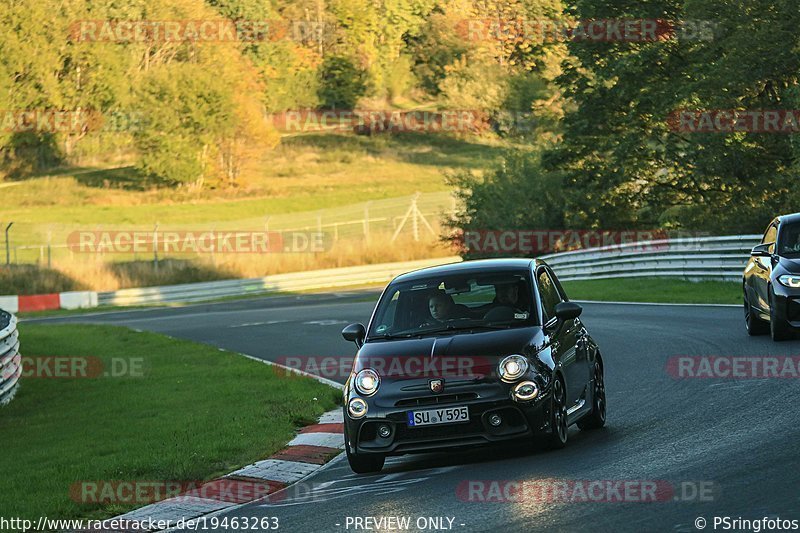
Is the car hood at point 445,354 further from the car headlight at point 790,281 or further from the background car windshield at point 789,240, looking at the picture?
the background car windshield at point 789,240

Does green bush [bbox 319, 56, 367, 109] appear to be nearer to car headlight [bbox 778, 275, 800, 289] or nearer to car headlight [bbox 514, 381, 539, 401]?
car headlight [bbox 778, 275, 800, 289]

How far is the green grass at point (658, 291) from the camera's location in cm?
2638

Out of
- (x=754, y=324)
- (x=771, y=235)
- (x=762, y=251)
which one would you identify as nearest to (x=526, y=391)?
(x=762, y=251)

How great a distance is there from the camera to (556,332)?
34.1ft

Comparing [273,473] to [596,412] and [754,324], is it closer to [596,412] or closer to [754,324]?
[596,412]

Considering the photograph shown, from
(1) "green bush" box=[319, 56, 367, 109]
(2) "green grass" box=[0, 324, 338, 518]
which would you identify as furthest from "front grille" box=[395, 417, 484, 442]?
(1) "green bush" box=[319, 56, 367, 109]

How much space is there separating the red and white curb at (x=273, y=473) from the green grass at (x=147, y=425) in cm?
21

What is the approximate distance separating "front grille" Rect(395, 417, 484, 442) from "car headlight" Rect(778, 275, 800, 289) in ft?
23.1

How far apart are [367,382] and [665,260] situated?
23954 millimetres

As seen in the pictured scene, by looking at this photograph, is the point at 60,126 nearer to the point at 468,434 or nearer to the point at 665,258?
the point at 665,258

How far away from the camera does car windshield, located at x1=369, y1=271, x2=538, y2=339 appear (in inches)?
409

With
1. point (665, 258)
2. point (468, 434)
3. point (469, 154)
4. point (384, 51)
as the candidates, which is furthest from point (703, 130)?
point (384, 51)

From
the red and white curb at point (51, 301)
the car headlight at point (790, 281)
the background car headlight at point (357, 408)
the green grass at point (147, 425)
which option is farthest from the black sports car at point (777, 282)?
the red and white curb at point (51, 301)

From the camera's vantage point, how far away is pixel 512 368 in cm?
954
